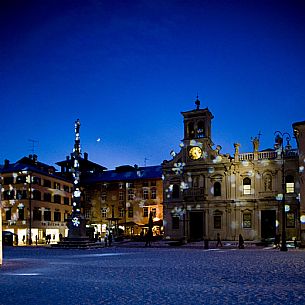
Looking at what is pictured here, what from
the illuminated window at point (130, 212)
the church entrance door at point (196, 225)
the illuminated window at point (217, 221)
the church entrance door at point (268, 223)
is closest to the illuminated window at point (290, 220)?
the church entrance door at point (268, 223)

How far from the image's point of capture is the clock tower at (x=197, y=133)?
59125mm

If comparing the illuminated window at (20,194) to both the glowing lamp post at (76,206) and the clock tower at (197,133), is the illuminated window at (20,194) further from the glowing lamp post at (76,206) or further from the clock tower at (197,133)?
the clock tower at (197,133)

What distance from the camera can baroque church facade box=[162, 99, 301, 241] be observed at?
2119 inches

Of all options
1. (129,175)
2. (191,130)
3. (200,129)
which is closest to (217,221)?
(200,129)

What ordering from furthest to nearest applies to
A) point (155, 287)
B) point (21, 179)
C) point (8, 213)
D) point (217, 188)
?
point (8, 213) < point (21, 179) < point (217, 188) < point (155, 287)

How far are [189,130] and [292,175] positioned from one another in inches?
577

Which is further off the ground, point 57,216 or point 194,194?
point 194,194

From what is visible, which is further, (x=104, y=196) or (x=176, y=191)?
(x=104, y=196)

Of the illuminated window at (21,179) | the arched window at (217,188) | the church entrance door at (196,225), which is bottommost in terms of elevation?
the church entrance door at (196,225)

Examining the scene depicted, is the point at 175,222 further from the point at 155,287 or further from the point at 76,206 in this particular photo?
the point at 155,287

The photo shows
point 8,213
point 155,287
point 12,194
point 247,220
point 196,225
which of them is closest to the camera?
point 155,287

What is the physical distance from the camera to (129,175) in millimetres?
77625

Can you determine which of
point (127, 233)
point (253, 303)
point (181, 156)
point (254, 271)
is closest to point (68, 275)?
point (254, 271)

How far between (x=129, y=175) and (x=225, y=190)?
2401 cm
